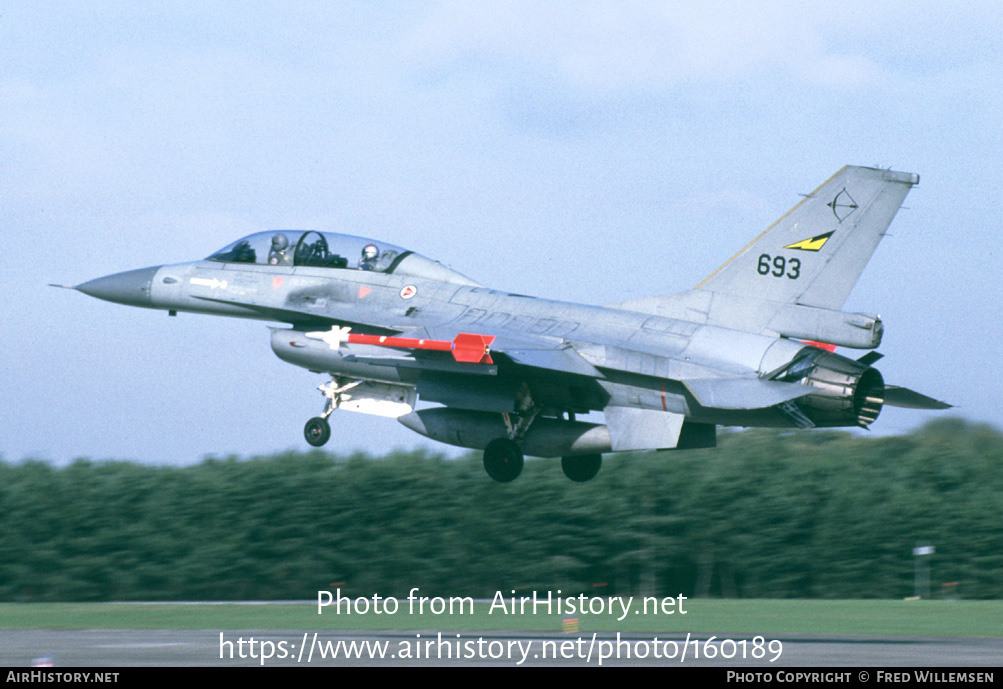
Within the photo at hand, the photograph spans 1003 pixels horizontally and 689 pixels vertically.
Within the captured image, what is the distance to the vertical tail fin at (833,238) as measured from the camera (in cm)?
1770

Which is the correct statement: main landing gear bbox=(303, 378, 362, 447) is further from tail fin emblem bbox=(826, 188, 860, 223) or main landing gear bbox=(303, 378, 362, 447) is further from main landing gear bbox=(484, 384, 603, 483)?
tail fin emblem bbox=(826, 188, 860, 223)

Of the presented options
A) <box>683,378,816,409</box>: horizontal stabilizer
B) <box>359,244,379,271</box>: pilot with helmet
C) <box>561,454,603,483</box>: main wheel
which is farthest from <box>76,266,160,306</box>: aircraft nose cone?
<box>683,378,816,409</box>: horizontal stabilizer

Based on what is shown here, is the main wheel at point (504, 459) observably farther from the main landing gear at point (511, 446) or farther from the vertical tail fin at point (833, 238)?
the vertical tail fin at point (833, 238)

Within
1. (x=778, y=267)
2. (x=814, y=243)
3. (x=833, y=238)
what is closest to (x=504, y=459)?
Result: (x=778, y=267)

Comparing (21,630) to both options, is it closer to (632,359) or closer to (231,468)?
(632,359)

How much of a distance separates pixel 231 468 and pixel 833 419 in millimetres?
30343

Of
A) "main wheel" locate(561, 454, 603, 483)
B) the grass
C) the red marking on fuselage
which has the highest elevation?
the red marking on fuselage

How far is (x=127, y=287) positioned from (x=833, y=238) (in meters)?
11.3

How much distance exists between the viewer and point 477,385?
A: 1923 centimetres

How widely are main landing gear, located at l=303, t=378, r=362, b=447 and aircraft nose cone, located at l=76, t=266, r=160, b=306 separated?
367 centimetres

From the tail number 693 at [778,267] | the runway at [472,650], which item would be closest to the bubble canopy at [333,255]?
the tail number 693 at [778,267]

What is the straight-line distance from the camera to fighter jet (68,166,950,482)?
17.4 metres

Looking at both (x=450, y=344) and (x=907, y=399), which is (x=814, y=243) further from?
(x=450, y=344)
